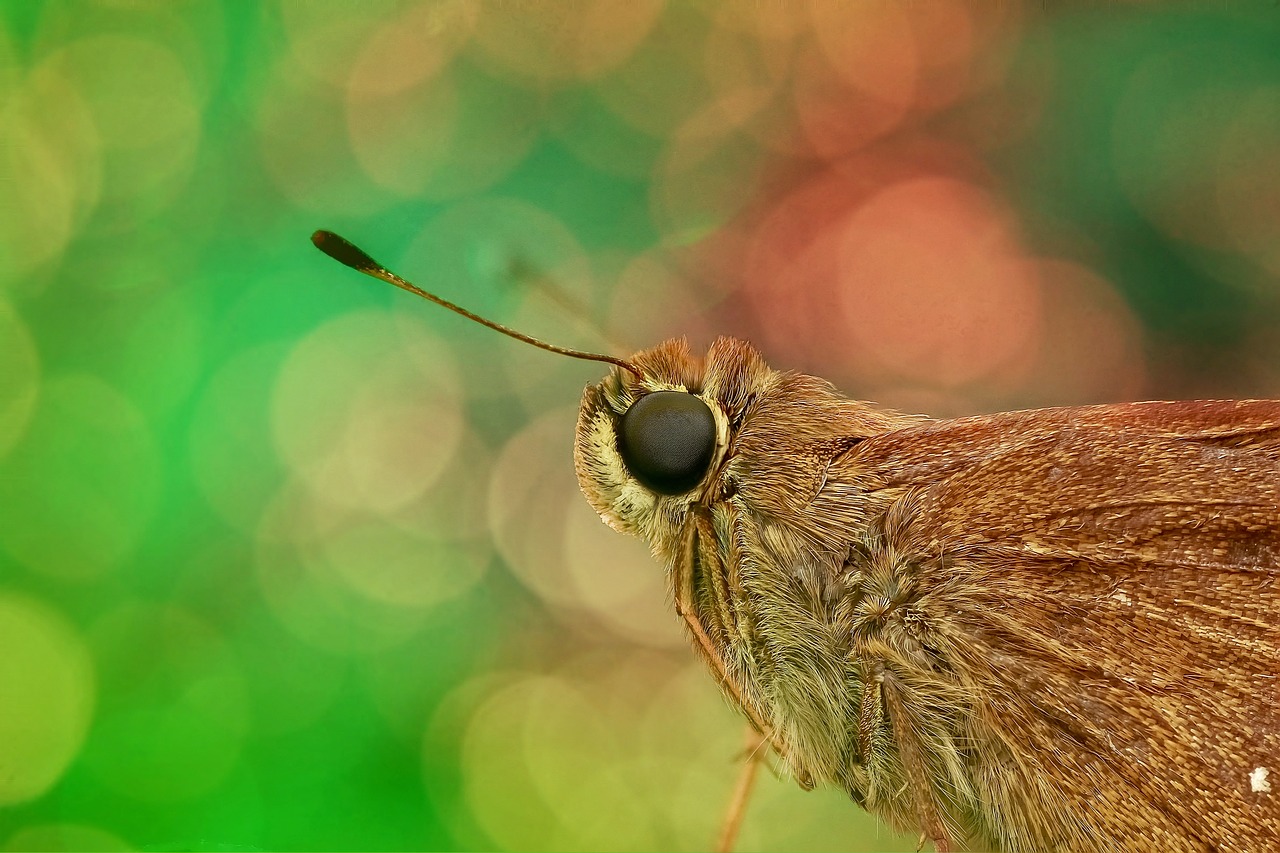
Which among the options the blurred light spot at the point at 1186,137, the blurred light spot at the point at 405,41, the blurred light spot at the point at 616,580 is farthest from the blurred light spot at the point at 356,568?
the blurred light spot at the point at 1186,137

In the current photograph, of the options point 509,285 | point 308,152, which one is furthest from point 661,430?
point 308,152

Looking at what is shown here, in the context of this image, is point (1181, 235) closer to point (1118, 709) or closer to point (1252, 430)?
point (1252, 430)

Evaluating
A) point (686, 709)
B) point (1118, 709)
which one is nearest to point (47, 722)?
point (686, 709)

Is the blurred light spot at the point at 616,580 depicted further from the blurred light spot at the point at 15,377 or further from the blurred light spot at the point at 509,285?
the blurred light spot at the point at 15,377

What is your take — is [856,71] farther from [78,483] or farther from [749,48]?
[78,483]

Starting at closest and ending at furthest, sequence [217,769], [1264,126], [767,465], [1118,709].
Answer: [1118,709] < [767,465] < [217,769] < [1264,126]
